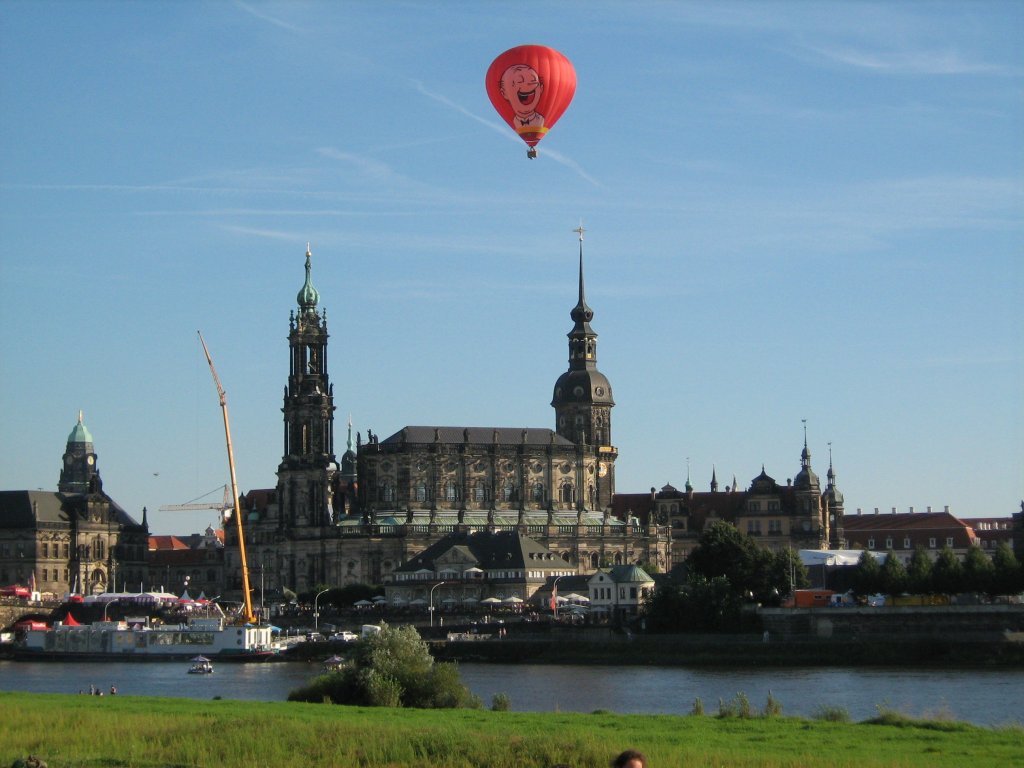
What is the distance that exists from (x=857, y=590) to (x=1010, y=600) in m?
11.8

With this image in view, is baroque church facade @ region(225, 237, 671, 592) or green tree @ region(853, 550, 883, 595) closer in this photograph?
green tree @ region(853, 550, 883, 595)

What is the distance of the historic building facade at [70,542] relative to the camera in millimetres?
162125

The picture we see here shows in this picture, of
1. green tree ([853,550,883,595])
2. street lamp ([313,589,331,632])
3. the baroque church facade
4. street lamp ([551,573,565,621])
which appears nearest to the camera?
green tree ([853,550,883,595])

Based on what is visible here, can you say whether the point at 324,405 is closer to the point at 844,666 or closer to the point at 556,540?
the point at 556,540

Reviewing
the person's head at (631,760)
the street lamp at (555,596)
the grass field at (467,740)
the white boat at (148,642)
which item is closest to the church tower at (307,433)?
the street lamp at (555,596)

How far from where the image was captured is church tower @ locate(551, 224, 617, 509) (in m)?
155

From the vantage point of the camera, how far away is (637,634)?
99.1m

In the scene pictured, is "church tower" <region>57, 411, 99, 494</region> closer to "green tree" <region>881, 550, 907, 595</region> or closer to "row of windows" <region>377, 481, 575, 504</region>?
"row of windows" <region>377, 481, 575, 504</region>

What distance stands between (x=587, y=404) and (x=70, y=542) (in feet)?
162

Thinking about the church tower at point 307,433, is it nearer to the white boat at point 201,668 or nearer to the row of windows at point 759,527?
the row of windows at point 759,527

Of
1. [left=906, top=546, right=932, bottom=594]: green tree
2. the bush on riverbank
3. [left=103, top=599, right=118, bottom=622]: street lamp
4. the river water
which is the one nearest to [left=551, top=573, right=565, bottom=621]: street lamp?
[left=906, top=546, right=932, bottom=594]: green tree

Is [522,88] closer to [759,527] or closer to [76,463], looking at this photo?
[759,527]

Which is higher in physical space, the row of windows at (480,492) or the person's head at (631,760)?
the row of windows at (480,492)

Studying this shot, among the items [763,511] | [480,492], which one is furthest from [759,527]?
[480,492]
